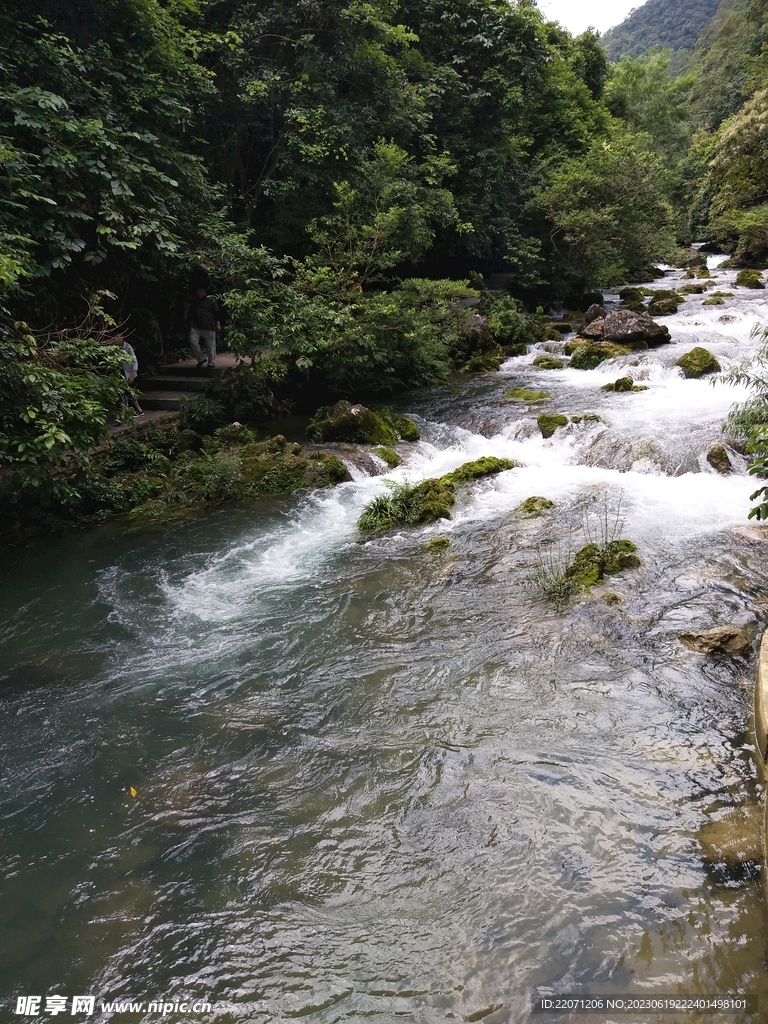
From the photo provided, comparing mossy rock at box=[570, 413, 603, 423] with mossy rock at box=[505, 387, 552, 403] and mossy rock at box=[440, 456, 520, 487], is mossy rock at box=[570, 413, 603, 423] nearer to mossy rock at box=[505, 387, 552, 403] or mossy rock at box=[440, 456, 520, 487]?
mossy rock at box=[440, 456, 520, 487]

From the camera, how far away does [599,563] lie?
6.52 meters

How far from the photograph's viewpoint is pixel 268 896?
3.43m

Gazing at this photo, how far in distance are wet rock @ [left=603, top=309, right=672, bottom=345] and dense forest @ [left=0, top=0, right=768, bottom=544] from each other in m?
Result: 2.74

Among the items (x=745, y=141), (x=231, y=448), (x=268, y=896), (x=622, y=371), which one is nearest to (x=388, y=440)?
(x=231, y=448)

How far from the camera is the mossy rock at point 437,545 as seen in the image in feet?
24.4

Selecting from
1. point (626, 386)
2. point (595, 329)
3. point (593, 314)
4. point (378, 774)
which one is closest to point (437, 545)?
point (378, 774)

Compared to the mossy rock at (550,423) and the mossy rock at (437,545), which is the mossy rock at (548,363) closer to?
the mossy rock at (550,423)

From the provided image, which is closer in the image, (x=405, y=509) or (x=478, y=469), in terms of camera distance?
(x=405, y=509)

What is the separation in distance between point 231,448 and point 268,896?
26.3 feet

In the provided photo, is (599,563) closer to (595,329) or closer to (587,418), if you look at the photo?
(587,418)

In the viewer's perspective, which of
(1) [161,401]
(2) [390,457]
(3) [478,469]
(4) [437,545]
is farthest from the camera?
(1) [161,401]

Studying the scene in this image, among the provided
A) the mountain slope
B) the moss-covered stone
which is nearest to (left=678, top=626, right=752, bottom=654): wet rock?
the moss-covered stone

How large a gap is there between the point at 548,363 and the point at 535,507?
8.39 meters

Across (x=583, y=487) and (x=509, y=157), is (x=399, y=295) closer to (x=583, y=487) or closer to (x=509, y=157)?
(x=583, y=487)
